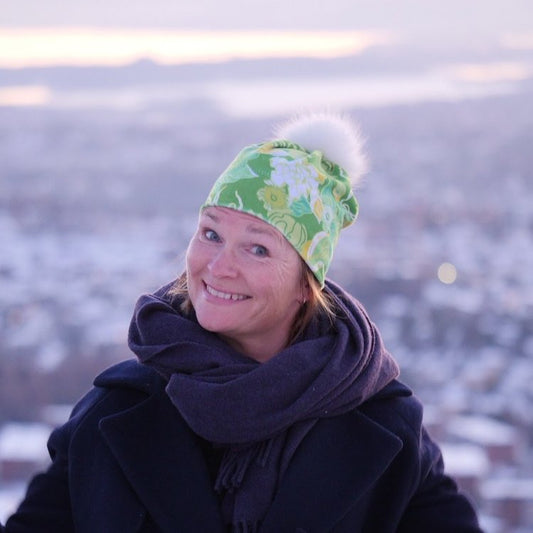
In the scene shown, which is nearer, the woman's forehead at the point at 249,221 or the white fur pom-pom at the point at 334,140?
the woman's forehead at the point at 249,221

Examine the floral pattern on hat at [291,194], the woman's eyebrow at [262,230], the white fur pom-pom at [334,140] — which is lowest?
the woman's eyebrow at [262,230]

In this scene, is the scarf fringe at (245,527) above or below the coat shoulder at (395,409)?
below

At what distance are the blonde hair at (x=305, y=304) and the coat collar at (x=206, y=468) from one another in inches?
5.8

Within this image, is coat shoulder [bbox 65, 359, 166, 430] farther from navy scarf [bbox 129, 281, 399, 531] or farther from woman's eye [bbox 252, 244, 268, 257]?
woman's eye [bbox 252, 244, 268, 257]

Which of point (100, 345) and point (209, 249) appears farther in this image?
point (100, 345)

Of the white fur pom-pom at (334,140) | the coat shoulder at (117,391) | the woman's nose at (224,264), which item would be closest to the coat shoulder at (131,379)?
the coat shoulder at (117,391)

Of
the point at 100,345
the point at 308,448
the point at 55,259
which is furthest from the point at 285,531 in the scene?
the point at 55,259

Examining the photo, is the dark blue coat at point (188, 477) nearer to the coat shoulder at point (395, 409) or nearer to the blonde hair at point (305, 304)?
the coat shoulder at point (395, 409)

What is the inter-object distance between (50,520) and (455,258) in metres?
16.8

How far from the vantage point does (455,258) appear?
17.7 m

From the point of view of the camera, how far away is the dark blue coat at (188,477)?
51.3 inches

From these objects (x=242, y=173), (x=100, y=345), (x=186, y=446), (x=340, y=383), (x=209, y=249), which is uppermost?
(x=242, y=173)

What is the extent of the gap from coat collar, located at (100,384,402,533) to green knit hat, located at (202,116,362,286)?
0.86 ft

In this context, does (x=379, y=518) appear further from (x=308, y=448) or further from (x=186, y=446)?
(x=186, y=446)
